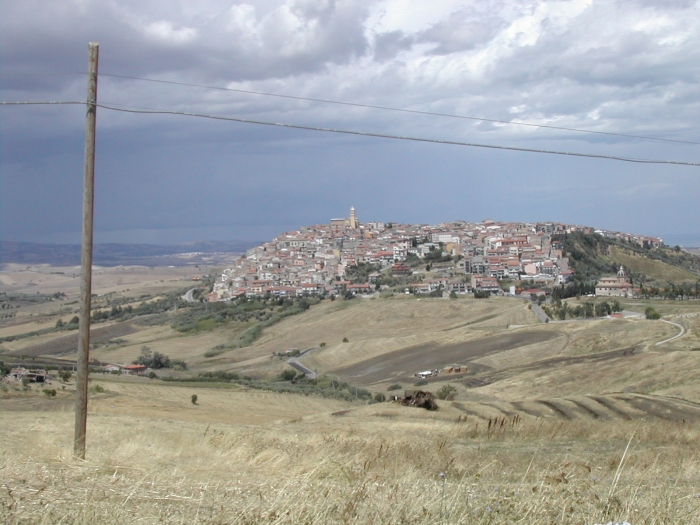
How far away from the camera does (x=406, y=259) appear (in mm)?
110125

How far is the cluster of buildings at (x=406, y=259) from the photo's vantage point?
87.9 meters

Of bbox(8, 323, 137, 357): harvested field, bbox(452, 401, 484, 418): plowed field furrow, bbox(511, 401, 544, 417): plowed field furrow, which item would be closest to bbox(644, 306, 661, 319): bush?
bbox(452, 401, 484, 418): plowed field furrow

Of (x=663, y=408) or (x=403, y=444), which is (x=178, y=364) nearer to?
(x=663, y=408)

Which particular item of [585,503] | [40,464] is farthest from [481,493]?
[40,464]

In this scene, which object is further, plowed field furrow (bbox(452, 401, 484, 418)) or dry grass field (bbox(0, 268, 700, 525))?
plowed field furrow (bbox(452, 401, 484, 418))

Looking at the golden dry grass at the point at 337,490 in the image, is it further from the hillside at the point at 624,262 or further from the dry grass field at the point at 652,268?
the dry grass field at the point at 652,268

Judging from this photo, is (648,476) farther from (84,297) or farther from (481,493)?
(84,297)

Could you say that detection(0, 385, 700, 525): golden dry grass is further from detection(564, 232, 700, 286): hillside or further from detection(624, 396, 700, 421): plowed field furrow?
detection(564, 232, 700, 286): hillside

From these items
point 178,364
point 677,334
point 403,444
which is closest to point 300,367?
point 178,364

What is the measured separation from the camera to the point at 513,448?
9453 millimetres

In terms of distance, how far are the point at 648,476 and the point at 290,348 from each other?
5040 cm

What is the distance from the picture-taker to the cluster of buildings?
3462 inches

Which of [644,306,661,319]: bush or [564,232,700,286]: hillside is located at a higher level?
[564,232,700,286]: hillside

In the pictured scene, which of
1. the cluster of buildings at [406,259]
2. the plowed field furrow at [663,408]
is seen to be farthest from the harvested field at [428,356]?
the cluster of buildings at [406,259]
